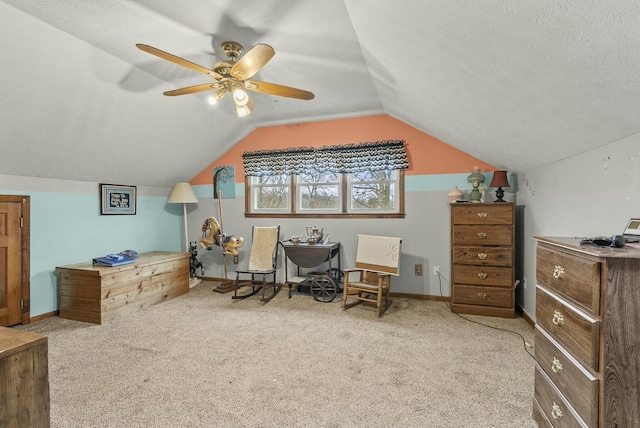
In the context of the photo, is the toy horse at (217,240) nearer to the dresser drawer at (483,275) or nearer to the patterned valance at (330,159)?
the patterned valance at (330,159)

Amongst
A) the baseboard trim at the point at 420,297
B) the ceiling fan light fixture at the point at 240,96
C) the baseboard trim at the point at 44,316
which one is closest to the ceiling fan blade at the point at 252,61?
the ceiling fan light fixture at the point at 240,96

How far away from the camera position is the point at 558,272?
143cm

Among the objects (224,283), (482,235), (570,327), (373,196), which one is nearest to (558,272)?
(570,327)

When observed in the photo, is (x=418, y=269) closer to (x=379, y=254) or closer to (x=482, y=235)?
(x=379, y=254)

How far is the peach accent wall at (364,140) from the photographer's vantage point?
3779 mm

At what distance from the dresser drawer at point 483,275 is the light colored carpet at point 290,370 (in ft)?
1.19

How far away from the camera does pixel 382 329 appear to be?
115 inches

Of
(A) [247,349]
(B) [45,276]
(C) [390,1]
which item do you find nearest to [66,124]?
(B) [45,276]

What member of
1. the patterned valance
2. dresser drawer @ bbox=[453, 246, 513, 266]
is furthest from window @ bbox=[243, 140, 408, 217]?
dresser drawer @ bbox=[453, 246, 513, 266]

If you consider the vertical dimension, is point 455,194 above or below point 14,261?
above

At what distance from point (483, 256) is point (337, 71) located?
232 cm

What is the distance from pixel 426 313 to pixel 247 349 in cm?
192

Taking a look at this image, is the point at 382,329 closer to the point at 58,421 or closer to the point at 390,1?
the point at 58,421

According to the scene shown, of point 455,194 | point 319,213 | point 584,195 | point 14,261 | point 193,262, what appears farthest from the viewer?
point 193,262
